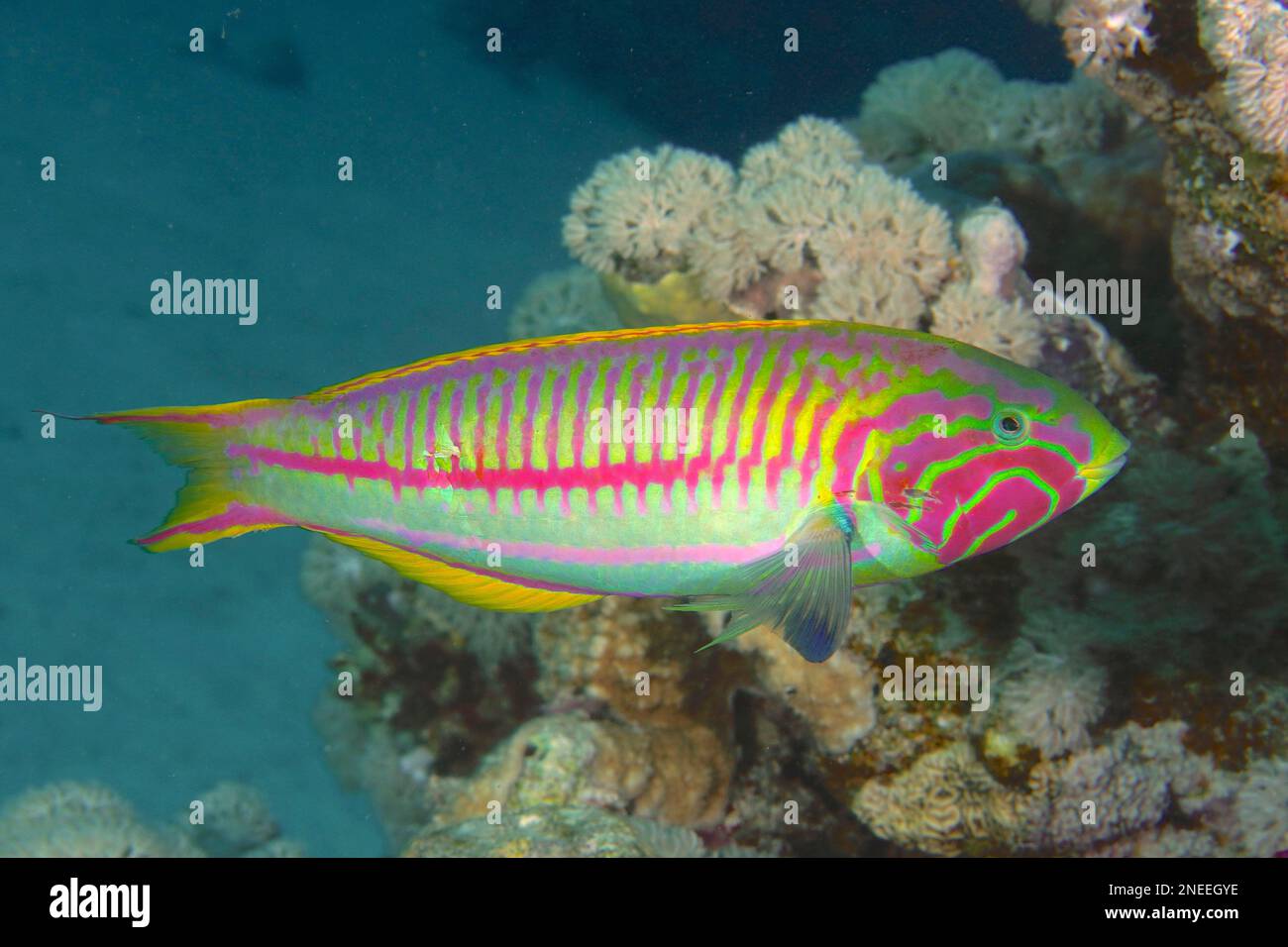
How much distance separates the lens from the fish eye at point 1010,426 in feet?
8.66

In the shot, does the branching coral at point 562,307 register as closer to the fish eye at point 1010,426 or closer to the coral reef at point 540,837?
the coral reef at point 540,837

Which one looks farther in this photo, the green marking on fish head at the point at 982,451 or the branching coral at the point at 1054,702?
the branching coral at the point at 1054,702

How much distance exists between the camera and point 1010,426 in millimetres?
2652

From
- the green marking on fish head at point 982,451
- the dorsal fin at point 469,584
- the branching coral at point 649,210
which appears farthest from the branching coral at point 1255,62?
the dorsal fin at point 469,584

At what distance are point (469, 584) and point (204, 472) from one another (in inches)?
39.5

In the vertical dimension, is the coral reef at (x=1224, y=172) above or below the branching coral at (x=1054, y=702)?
above

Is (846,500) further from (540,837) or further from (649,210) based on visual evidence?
(649,210)

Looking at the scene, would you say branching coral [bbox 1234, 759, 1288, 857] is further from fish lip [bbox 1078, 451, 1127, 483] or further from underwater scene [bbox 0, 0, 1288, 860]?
fish lip [bbox 1078, 451, 1127, 483]

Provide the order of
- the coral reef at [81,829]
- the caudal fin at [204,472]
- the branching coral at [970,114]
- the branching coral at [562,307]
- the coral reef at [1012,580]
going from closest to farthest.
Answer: the caudal fin at [204,472] < the coral reef at [1012,580] < the coral reef at [81,829] < the branching coral at [970,114] < the branching coral at [562,307]

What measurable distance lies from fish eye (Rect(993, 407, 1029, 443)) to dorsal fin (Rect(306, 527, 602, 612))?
4.92 feet

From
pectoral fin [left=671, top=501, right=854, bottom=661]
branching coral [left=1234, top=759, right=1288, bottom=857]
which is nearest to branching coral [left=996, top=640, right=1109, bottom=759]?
branching coral [left=1234, top=759, right=1288, bottom=857]

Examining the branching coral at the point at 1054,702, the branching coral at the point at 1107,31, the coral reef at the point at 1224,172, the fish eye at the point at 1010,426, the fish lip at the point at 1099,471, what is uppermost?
the branching coral at the point at 1107,31
